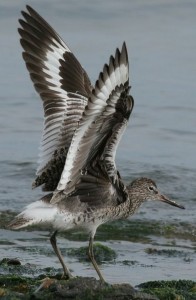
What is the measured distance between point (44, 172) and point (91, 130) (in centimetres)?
106

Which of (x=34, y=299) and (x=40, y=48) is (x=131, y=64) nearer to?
(x=40, y=48)

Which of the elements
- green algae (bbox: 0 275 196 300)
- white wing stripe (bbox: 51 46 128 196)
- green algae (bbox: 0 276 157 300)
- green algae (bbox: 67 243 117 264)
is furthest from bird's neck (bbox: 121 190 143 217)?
green algae (bbox: 0 276 157 300)

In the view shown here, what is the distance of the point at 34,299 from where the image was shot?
23.0 ft

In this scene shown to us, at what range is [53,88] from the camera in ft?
29.5

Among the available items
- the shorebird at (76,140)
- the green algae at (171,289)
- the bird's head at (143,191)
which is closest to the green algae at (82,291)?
the green algae at (171,289)

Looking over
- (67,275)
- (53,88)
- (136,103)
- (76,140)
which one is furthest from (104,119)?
(136,103)

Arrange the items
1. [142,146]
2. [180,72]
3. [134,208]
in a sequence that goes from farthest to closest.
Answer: [180,72], [142,146], [134,208]

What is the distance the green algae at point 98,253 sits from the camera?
8828 millimetres

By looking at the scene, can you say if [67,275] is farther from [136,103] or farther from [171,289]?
[136,103]

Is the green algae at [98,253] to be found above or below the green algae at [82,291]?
below

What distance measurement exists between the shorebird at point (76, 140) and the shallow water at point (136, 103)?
0.50 metres

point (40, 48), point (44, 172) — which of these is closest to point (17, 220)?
point (44, 172)


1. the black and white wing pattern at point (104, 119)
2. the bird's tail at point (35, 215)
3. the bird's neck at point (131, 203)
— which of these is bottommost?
the bird's neck at point (131, 203)

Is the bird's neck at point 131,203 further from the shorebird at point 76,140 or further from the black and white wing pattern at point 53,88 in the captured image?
the black and white wing pattern at point 53,88
